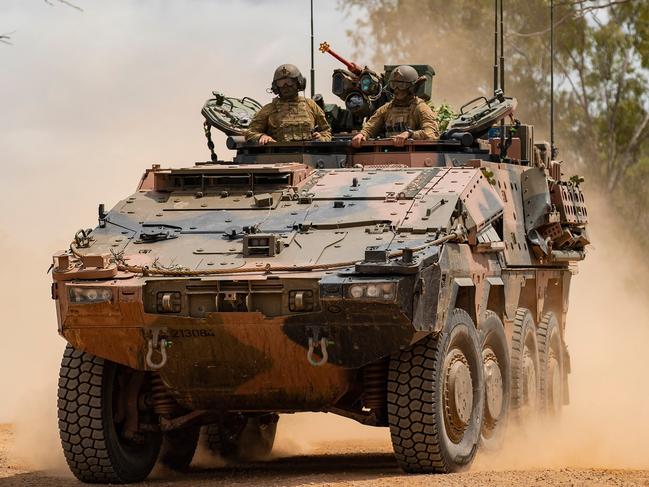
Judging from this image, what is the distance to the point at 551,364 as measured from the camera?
18.2m

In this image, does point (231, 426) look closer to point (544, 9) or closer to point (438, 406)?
point (438, 406)

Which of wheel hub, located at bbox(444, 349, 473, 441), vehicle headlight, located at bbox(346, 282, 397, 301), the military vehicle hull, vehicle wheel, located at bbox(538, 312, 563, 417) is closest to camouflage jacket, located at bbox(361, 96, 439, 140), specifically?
the military vehicle hull

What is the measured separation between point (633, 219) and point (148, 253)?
29676 millimetres

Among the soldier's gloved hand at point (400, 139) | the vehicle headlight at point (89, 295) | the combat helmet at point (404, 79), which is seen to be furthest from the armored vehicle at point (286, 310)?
the combat helmet at point (404, 79)

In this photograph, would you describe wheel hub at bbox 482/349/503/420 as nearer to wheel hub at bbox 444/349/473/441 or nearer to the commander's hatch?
wheel hub at bbox 444/349/473/441

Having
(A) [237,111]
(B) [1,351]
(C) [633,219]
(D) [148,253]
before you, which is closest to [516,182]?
(A) [237,111]

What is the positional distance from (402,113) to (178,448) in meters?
4.25

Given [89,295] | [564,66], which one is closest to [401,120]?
[89,295]

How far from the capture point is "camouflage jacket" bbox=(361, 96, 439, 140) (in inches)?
673

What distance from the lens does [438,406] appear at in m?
13.0

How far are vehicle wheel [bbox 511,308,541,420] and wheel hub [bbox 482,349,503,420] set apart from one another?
3.24 feet

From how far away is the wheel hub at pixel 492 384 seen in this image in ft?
48.2

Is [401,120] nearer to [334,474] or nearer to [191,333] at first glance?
[334,474]

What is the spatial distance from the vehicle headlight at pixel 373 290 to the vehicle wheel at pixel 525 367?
157 inches
